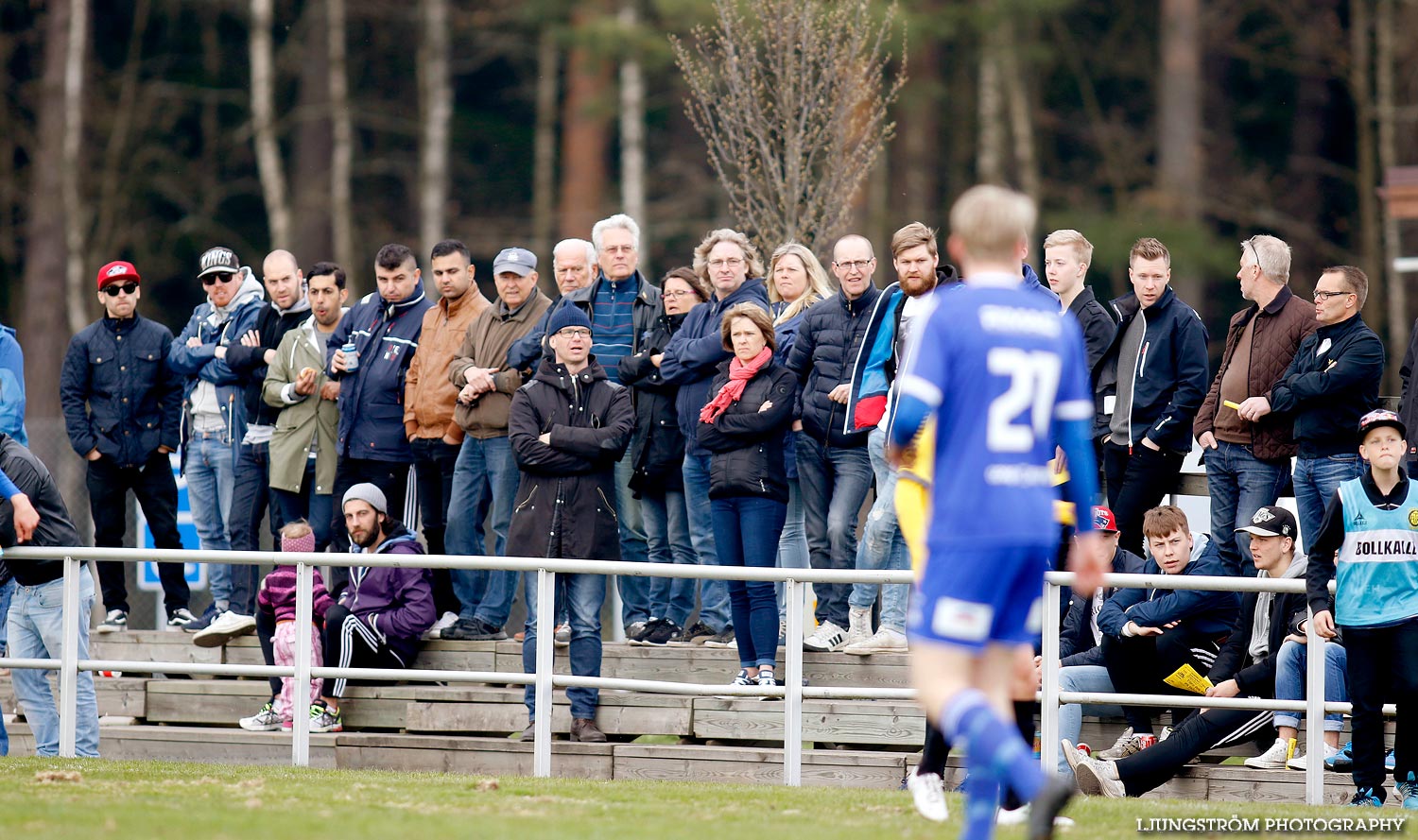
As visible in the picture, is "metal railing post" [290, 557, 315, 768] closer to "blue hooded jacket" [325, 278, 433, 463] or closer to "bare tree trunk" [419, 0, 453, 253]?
"blue hooded jacket" [325, 278, 433, 463]

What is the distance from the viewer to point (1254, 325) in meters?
10.1

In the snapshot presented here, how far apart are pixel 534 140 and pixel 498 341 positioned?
22269mm

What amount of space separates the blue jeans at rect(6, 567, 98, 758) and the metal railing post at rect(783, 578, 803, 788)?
3.94 m

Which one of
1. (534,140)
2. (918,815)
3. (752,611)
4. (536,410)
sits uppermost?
(534,140)

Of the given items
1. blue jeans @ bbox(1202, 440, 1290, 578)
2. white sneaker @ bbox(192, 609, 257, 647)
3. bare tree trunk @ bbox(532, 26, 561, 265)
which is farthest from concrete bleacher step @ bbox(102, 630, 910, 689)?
bare tree trunk @ bbox(532, 26, 561, 265)

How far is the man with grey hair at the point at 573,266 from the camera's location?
1148 cm

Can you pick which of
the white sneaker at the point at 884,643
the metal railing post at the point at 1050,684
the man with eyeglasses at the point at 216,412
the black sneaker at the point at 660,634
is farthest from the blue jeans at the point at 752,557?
the man with eyeglasses at the point at 216,412

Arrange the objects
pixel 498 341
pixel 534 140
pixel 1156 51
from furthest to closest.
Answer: pixel 534 140 < pixel 1156 51 < pixel 498 341

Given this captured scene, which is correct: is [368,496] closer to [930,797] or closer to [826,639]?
[826,639]

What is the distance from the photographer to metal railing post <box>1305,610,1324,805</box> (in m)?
8.45

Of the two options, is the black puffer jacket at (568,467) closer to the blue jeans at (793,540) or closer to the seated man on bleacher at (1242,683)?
the blue jeans at (793,540)

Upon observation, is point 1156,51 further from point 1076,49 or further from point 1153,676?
point 1153,676

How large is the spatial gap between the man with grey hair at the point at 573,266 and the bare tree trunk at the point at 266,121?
19306 millimetres

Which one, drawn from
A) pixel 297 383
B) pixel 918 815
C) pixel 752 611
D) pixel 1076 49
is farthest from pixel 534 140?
pixel 918 815
